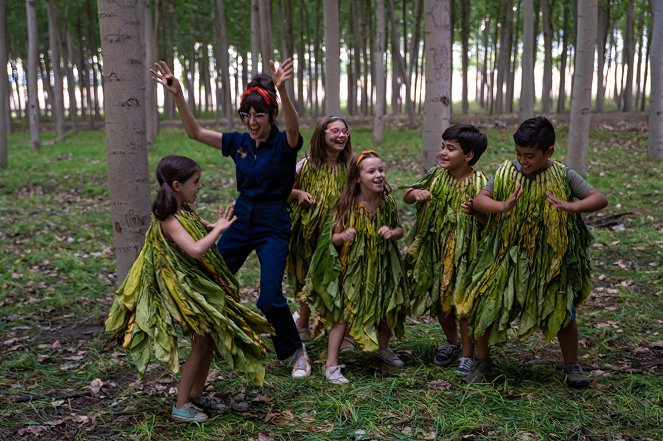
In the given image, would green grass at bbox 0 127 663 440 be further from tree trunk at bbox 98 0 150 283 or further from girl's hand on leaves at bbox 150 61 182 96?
girl's hand on leaves at bbox 150 61 182 96

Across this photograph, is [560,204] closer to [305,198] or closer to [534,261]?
[534,261]

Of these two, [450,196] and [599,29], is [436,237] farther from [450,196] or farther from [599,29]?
[599,29]

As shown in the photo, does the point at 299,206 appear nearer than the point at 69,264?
Yes

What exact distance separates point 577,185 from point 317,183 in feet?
6.24

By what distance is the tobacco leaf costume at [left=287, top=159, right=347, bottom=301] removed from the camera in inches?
191

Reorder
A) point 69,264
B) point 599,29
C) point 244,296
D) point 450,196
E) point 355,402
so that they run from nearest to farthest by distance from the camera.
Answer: point 355,402 < point 450,196 < point 244,296 < point 69,264 < point 599,29

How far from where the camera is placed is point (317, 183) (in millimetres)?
4898

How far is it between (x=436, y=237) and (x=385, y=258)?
0.39 metres

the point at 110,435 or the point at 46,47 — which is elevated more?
the point at 46,47

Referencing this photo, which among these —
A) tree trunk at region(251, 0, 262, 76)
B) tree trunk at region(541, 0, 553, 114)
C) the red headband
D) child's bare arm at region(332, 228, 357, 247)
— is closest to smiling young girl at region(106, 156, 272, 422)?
the red headband

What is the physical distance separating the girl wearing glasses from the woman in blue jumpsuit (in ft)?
1.18

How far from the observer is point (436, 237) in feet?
14.8

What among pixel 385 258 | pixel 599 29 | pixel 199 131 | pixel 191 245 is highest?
pixel 599 29

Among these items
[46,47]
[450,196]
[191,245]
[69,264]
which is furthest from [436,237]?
[46,47]
